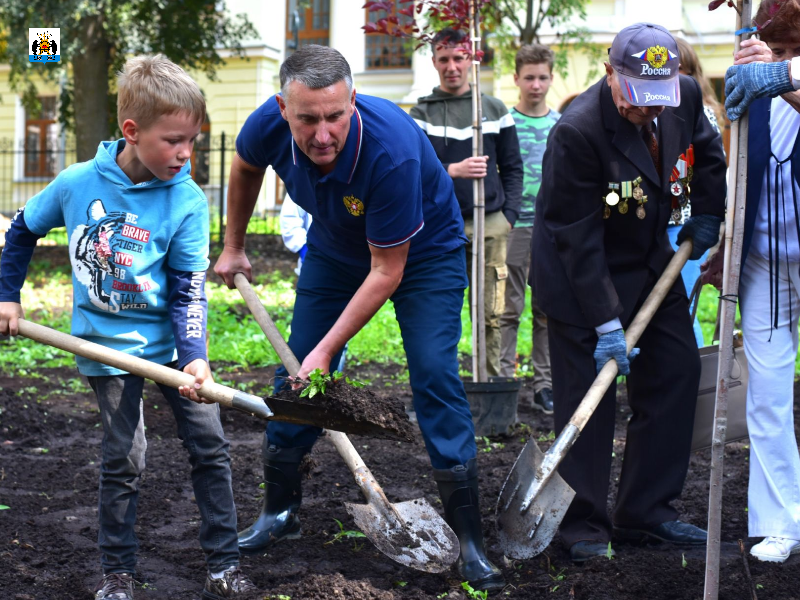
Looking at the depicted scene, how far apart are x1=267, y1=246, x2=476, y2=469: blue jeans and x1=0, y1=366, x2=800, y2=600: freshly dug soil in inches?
10.1

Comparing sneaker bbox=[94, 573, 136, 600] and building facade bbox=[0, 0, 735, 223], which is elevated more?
building facade bbox=[0, 0, 735, 223]

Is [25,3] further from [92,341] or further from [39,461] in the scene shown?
[92,341]

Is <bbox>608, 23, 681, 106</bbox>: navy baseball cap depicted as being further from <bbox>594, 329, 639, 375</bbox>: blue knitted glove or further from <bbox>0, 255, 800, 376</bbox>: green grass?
<bbox>0, 255, 800, 376</bbox>: green grass

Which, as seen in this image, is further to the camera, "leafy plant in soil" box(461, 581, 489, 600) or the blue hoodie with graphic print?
"leafy plant in soil" box(461, 581, 489, 600)

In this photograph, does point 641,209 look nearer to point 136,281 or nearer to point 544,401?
point 136,281

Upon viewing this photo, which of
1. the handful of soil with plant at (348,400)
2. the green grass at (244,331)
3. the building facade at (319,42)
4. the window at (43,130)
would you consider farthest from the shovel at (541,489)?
the window at (43,130)

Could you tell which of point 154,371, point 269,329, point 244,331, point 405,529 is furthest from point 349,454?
point 244,331

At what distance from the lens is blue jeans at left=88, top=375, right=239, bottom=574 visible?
2.91 m

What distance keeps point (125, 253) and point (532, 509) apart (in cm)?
164

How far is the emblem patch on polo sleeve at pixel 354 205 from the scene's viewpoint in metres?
3.03

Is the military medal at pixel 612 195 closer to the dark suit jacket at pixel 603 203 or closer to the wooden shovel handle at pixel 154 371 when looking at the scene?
the dark suit jacket at pixel 603 203

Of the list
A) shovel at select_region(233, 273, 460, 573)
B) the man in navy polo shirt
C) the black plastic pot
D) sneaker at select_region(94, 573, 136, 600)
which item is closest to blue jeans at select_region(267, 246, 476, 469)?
the man in navy polo shirt

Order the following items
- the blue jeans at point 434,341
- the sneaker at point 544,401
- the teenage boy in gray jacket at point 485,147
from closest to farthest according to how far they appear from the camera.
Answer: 1. the blue jeans at point 434,341
2. the teenage boy in gray jacket at point 485,147
3. the sneaker at point 544,401

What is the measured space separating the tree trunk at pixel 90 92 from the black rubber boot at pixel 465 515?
1231 cm
